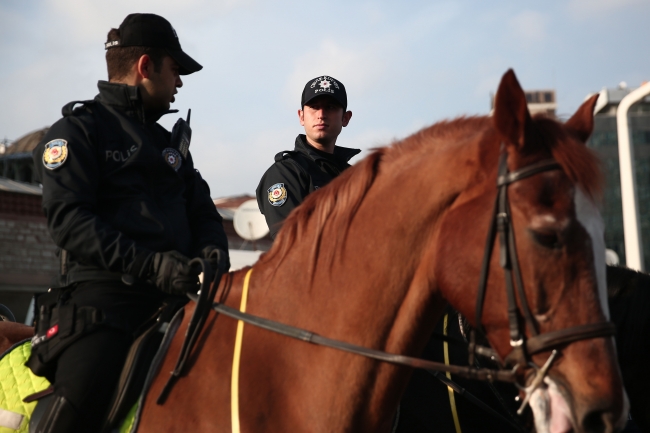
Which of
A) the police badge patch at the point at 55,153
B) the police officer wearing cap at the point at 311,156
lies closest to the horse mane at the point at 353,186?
the police badge patch at the point at 55,153

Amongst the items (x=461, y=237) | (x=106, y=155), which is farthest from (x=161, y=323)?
(x=461, y=237)

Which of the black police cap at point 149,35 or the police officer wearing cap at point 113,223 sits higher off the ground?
the black police cap at point 149,35

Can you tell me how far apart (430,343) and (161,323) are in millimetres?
1730

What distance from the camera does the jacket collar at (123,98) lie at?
337 cm

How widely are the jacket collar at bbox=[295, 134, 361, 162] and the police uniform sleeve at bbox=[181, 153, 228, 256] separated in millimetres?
1330

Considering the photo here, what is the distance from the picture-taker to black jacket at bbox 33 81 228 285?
9.96ft

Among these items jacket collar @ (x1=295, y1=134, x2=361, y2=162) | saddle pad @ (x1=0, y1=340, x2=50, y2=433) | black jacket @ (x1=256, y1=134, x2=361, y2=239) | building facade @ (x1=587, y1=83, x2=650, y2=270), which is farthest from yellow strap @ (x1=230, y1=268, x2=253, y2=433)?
building facade @ (x1=587, y1=83, x2=650, y2=270)

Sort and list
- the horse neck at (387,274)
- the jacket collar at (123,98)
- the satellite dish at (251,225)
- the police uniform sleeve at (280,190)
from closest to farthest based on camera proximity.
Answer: the horse neck at (387,274)
the jacket collar at (123,98)
the police uniform sleeve at (280,190)
the satellite dish at (251,225)

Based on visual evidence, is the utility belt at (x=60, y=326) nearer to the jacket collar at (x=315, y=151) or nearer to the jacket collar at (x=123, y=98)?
the jacket collar at (x=123, y=98)

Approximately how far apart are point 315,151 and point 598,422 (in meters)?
3.12

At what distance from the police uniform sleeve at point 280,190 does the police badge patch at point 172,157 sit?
1149 mm

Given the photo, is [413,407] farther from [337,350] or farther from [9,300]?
[9,300]

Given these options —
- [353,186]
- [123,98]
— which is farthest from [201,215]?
[353,186]

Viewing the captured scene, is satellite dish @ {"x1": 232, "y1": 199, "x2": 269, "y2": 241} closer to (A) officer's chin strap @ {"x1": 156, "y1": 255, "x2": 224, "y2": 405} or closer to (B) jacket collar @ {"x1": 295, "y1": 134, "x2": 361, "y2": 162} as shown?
(B) jacket collar @ {"x1": 295, "y1": 134, "x2": 361, "y2": 162}
